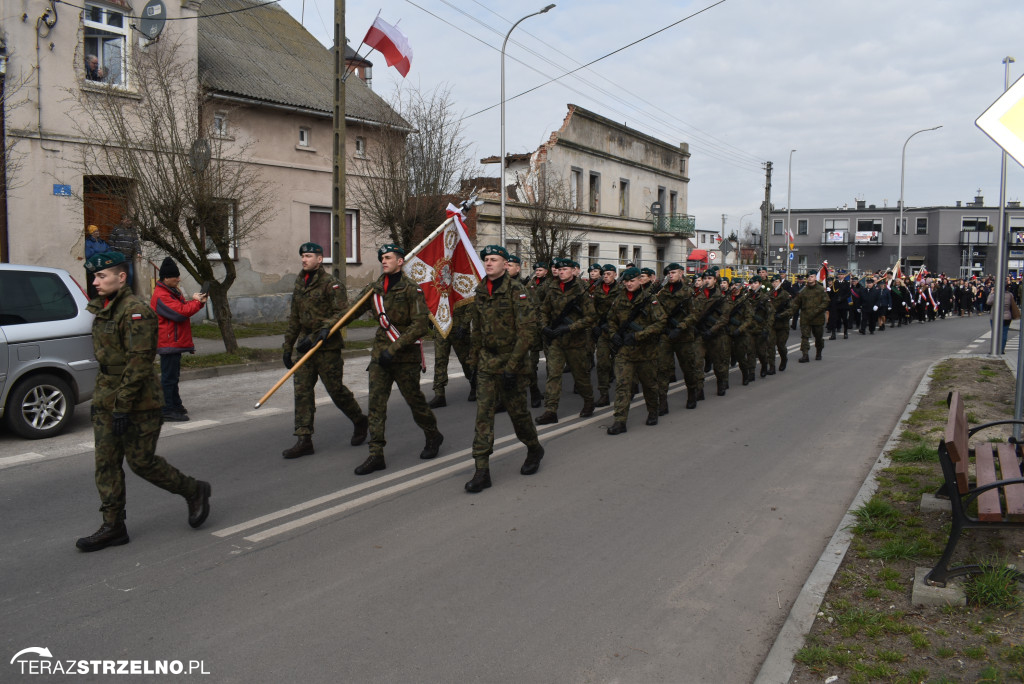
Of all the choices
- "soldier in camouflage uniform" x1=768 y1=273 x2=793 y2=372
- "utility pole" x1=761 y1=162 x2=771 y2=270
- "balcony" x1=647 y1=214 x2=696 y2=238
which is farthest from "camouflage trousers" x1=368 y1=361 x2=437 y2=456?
"utility pole" x1=761 y1=162 x2=771 y2=270

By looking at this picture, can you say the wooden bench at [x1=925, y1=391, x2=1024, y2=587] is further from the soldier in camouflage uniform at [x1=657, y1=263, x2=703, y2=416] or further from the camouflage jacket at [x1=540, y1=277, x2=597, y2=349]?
the soldier in camouflage uniform at [x1=657, y1=263, x2=703, y2=416]

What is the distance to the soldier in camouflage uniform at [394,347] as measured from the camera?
673cm

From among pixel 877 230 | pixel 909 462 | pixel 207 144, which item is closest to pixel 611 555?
pixel 909 462

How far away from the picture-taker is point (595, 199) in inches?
1435

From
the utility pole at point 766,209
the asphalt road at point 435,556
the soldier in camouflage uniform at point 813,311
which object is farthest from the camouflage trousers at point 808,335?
the utility pole at point 766,209

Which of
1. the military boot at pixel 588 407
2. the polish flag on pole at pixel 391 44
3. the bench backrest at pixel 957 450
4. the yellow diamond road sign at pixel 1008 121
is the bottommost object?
the military boot at pixel 588 407

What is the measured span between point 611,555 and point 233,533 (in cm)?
254

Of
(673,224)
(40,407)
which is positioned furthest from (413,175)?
(673,224)

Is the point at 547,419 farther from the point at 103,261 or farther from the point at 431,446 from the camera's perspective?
the point at 103,261

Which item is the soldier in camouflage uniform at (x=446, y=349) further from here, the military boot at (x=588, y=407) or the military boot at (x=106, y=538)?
the military boot at (x=106, y=538)

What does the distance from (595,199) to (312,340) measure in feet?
100

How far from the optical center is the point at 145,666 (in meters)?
3.50

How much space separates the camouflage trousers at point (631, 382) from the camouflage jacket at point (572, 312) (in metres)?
0.81

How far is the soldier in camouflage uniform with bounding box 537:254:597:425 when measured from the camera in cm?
930
